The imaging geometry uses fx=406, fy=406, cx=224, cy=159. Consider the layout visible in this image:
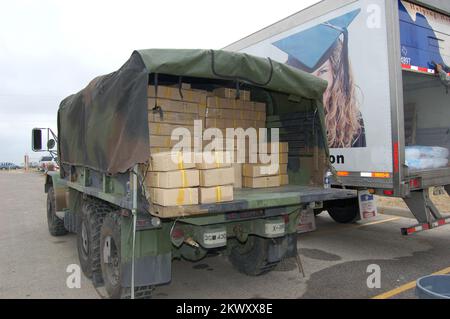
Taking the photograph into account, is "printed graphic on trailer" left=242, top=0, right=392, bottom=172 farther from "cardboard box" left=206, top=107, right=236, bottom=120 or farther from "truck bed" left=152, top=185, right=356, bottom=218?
"cardboard box" left=206, top=107, right=236, bottom=120

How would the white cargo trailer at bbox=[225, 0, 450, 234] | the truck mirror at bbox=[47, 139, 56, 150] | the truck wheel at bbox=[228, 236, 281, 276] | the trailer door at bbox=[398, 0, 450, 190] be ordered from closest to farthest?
the truck wheel at bbox=[228, 236, 281, 276] → the white cargo trailer at bbox=[225, 0, 450, 234] → the trailer door at bbox=[398, 0, 450, 190] → the truck mirror at bbox=[47, 139, 56, 150]

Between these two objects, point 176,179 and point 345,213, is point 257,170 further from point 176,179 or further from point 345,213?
point 345,213

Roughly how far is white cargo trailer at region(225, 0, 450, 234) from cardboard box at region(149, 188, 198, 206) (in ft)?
8.95

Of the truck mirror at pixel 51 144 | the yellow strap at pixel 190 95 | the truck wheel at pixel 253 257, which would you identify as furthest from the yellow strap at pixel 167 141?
the truck mirror at pixel 51 144

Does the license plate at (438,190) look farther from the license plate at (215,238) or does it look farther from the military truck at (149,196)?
the license plate at (215,238)

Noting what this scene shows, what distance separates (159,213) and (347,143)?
11.2 ft

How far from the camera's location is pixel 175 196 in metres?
3.71

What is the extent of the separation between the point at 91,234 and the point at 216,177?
209 centimetres

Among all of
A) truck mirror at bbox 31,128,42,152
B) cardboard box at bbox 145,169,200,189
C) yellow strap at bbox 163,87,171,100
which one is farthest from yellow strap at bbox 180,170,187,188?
truck mirror at bbox 31,128,42,152

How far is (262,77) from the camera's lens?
4.42 m

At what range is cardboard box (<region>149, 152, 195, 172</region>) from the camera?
376 cm

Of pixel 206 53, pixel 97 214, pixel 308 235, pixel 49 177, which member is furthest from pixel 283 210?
pixel 49 177

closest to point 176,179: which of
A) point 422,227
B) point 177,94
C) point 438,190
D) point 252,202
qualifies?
point 252,202
